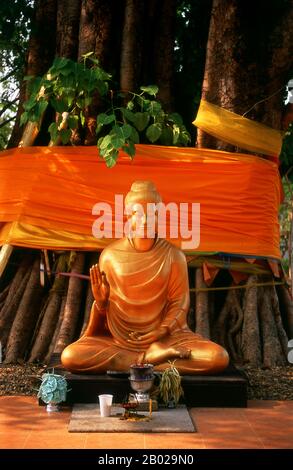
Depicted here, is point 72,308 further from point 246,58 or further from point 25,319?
point 246,58

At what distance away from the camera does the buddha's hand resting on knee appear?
7.30 meters

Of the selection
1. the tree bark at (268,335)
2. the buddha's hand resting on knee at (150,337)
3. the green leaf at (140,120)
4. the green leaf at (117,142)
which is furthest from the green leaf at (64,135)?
the tree bark at (268,335)

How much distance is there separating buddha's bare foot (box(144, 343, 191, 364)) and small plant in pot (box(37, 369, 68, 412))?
90 cm

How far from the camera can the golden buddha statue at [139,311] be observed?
7.07m

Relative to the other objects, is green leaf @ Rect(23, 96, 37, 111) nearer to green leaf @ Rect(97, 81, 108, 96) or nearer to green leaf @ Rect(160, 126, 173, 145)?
green leaf @ Rect(97, 81, 108, 96)

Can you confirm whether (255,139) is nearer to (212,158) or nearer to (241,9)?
(212,158)

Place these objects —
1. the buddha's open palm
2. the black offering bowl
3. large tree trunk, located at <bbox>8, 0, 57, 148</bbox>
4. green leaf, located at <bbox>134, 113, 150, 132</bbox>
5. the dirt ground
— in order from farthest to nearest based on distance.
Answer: large tree trunk, located at <bbox>8, 0, 57, 148</bbox> < green leaf, located at <bbox>134, 113, 150, 132</bbox> < the dirt ground < the buddha's open palm < the black offering bowl

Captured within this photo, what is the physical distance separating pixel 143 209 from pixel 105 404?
6.90 ft

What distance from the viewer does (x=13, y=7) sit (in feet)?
34.3

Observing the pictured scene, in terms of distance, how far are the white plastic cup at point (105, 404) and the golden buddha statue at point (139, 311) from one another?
0.84m

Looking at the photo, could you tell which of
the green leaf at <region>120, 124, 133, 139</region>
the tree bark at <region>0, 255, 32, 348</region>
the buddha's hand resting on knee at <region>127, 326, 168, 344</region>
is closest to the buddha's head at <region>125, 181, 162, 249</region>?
the green leaf at <region>120, 124, 133, 139</region>

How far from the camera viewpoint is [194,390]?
6840mm

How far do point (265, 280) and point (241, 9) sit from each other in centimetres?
324
